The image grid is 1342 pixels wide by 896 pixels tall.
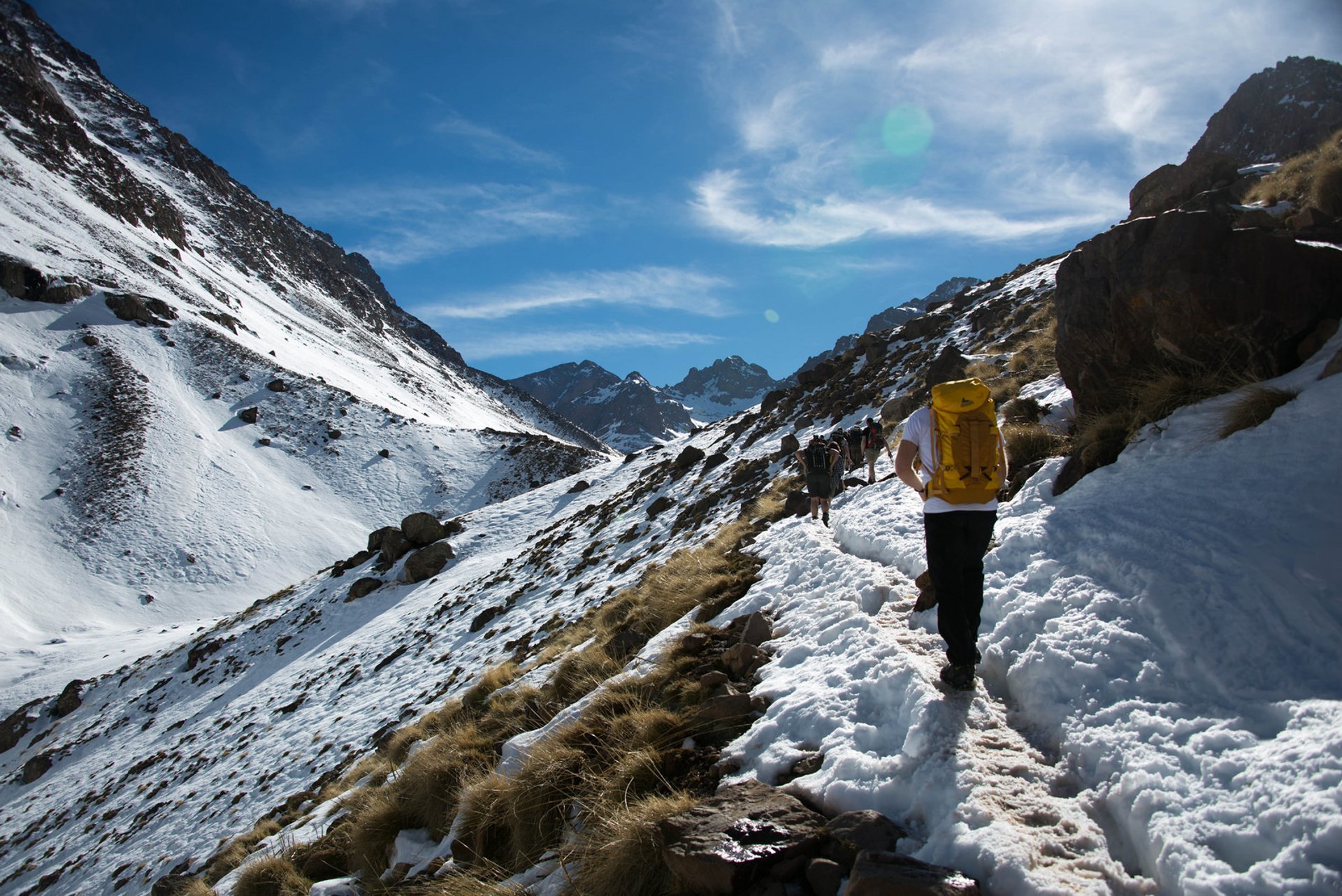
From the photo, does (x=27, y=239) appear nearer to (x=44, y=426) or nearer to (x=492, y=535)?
(x=44, y=426)

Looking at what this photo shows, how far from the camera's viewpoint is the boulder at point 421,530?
89.0 ft

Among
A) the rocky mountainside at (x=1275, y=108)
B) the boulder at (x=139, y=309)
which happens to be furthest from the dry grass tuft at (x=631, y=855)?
the rocky mountainside at (x=1275, y=108)

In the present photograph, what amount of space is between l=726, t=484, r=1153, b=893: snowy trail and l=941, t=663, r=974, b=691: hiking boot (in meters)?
0.07

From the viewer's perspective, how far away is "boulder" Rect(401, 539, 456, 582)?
24.8 meters

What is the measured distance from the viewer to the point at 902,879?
2322 millimetres

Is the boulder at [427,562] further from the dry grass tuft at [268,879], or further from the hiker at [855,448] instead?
the dry grass tuft at [268,879]

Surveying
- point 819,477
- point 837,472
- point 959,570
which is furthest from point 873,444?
point 959,570

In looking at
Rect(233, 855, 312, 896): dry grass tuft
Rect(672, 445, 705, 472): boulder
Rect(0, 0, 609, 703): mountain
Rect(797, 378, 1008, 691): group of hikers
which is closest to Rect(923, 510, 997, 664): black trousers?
Rect(797, 378, 1008, 691): group of hikers

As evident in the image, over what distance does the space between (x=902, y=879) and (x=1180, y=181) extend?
17.0 m

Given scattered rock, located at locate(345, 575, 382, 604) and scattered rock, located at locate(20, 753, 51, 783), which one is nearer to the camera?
scattered rock, located at locate(20, 753, 51, 783)

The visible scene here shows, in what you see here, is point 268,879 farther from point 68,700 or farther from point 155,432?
point 155,432

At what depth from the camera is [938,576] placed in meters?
3.80

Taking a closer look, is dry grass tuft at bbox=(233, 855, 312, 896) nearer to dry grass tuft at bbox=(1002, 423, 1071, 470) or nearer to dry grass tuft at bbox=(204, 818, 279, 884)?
dry grass tuft at bbox=(204, 818, 279, 884)

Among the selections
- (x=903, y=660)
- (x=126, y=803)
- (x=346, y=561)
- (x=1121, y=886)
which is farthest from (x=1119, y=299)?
(x=346, y=561)
